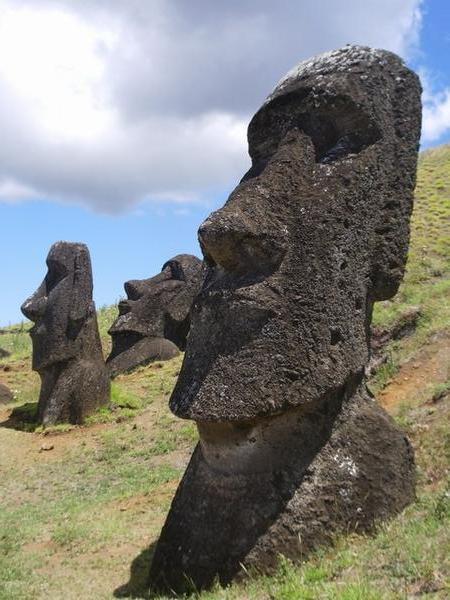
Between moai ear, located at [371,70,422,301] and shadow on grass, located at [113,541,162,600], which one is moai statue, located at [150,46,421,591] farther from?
shadow on grass, located at [113,541,162,600]

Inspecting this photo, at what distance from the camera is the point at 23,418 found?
14.4 m

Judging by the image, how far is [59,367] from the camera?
14.1 meters

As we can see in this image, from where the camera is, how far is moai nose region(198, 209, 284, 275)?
5395 mm

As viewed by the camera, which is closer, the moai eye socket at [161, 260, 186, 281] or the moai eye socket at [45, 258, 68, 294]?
the moai eye socket at [45, 258, 68, 294]

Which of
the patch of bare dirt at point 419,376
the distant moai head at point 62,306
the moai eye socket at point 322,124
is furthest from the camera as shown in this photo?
the distant moai head at point 62,306

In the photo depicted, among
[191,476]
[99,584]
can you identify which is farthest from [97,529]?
[191,476]

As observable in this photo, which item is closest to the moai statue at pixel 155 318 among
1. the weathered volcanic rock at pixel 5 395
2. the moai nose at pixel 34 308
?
the weathered volcanic rock at pixel 5 395

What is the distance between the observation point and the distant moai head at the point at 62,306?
46.0ft

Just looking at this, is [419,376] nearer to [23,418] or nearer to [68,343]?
[68,343]

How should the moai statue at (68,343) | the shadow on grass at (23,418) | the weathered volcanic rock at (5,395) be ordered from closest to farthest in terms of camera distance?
the shadow on grass at (23,418)
the moai statue at (68,343)
the weathered volcanic rock at (5,395)

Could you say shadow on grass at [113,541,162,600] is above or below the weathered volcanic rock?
below

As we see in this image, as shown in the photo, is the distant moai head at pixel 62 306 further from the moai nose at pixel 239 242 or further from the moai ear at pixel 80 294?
the moai nose at pixel 239 242

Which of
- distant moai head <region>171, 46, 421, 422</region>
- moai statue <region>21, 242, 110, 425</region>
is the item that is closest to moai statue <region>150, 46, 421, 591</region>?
distant moai head <region>171, 46, 421, 422</region>

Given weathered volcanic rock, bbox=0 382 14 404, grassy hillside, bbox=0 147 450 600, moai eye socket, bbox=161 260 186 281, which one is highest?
moai eye socket, bbox=161 260 186 281
